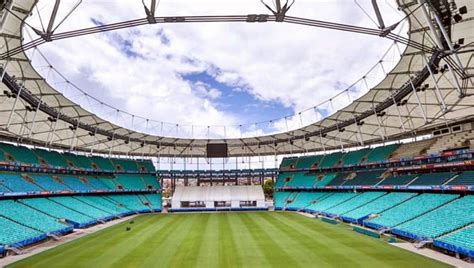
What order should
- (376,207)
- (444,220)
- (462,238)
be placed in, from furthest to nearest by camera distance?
1. (376,207)
2. (444,220)
3. (462,238)

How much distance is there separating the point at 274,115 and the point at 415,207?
3963 cm

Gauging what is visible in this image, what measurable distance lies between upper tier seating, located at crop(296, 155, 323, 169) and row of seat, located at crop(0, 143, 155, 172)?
31516 millimetres

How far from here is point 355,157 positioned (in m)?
55.7

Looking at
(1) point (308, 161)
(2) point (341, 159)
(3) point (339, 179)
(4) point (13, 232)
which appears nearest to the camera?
(4) point (13, 232)

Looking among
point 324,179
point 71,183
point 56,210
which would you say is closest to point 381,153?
point 324,179

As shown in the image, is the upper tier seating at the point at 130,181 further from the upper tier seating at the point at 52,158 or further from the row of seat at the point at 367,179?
the row of seat at the point at 367,179

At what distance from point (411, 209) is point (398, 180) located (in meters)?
9.33

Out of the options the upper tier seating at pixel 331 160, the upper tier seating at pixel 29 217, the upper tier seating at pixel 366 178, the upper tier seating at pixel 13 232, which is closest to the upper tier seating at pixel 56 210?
the upper tier seating at pixel 29 217

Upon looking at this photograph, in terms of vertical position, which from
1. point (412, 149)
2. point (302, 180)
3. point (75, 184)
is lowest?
point (75, 184)

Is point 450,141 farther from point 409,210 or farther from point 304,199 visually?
point 304,199

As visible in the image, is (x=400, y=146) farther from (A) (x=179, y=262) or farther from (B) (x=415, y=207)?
(A) (x=179, y=262)

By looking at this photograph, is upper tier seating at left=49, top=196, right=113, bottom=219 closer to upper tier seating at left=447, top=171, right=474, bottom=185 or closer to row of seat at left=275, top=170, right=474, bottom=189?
row of seat at left=275, top=170, right=474, bottom=189

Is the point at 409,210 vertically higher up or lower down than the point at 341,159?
lower down

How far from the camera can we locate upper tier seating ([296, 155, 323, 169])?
64.6 metres
